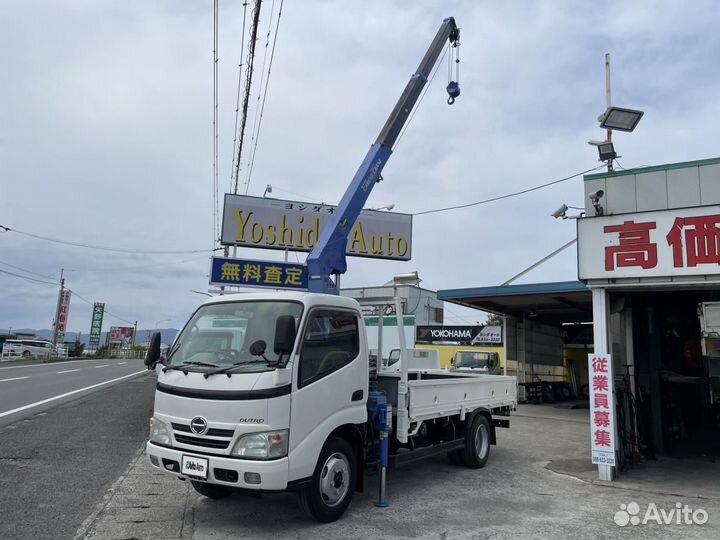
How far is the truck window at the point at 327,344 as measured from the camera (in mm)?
5227

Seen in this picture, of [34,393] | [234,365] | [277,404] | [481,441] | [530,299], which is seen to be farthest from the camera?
[530,299]

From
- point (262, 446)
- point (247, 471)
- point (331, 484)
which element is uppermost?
point (262, 446)

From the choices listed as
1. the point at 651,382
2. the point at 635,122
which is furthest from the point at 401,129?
the point at 651,382

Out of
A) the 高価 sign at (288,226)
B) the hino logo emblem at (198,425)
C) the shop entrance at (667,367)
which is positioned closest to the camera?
the hino logo emblem at (198,425)

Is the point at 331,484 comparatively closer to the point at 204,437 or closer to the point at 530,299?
the point at 204,437

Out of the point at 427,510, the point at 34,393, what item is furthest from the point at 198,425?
the point at 34,393

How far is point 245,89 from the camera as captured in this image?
39.3 ft

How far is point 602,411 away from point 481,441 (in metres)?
1.88

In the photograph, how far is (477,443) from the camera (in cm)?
839

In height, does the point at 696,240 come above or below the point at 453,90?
below

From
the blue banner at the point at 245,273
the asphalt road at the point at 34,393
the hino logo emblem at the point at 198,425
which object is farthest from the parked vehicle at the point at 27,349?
the hino logo emblem at the point at 198,425

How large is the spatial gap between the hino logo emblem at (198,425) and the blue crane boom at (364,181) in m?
2.61

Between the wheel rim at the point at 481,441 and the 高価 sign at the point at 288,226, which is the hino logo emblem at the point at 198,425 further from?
the 高価 sign at the point at 288,226

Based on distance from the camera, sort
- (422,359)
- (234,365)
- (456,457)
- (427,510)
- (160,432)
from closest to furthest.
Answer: (234,365) → (160,432) → (427,510) → (456,457) → (422,359)
